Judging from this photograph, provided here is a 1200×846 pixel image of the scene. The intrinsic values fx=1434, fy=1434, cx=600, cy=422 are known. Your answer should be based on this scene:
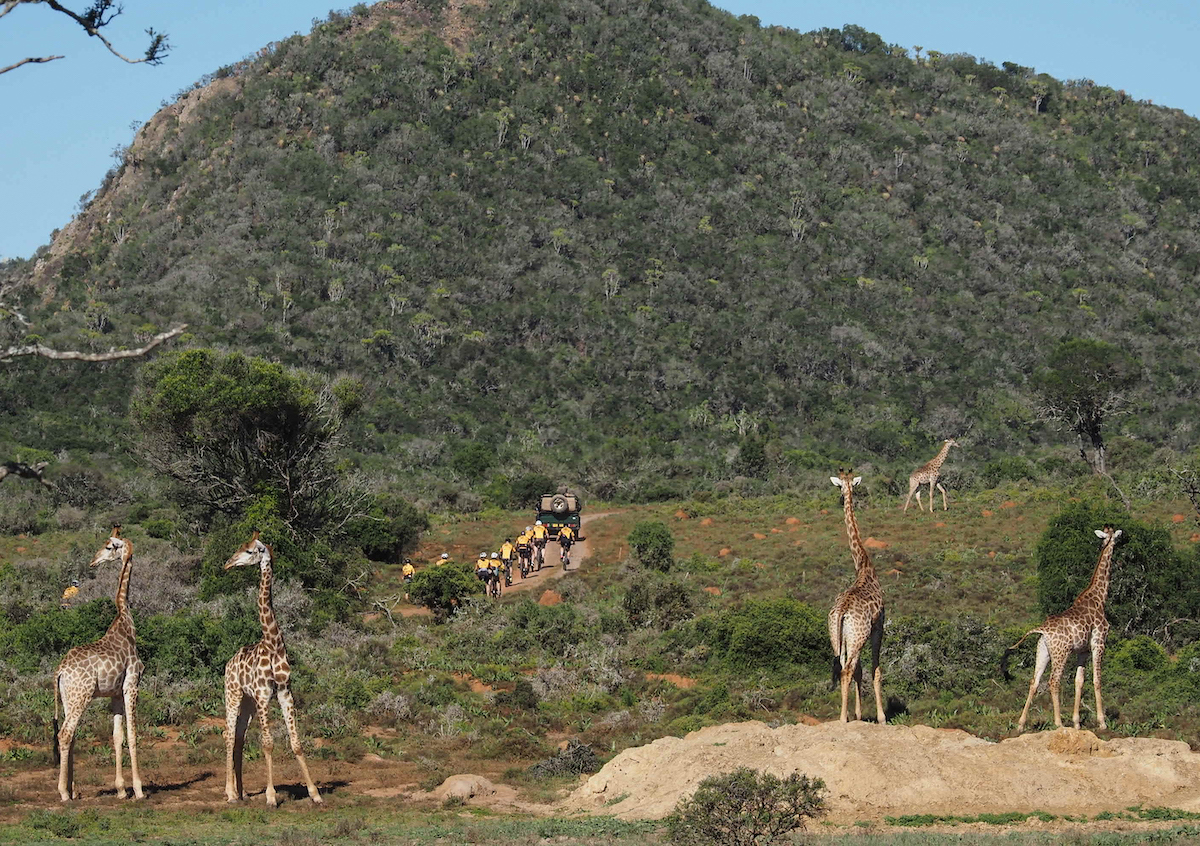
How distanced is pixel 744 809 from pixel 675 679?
1312 cm

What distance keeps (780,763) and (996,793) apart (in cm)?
260

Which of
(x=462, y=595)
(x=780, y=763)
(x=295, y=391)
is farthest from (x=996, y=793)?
(x=295, y=391)

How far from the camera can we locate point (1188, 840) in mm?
14523

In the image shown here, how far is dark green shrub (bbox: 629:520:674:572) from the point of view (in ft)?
141

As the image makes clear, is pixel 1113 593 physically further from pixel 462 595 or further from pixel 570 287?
pixel 570 287

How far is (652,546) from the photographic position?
4319cm

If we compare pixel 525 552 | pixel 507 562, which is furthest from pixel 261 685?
pixel 525 552

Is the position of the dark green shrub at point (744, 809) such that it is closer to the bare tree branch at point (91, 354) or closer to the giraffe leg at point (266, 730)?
the giraffe leg at point (266, 730)

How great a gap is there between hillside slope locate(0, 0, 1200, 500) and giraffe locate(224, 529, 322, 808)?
46.4m

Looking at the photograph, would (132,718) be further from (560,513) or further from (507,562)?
(560,513)

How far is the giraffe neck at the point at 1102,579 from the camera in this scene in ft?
70.4

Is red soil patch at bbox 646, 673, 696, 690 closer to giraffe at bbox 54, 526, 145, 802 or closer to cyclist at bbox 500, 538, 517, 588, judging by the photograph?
cyclist at bbox 500, 538, 517, 588

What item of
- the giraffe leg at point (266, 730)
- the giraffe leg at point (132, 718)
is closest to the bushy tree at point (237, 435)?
the giraffe leg at point (132, 718)

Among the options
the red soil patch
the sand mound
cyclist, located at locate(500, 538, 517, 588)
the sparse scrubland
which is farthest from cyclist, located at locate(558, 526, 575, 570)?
the sand mound
